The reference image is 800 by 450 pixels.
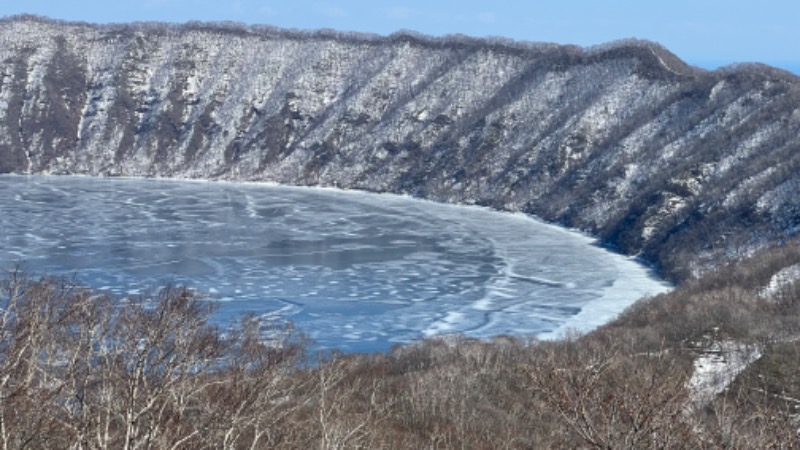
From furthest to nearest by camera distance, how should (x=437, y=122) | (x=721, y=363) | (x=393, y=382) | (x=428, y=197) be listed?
(x=437, y=122) → (x=428, y=197) → (x=721, y=363) → (x=393, y=382)

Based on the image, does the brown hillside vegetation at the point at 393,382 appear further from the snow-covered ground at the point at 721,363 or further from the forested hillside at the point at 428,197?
the snow-covered ground at the point at 721,363

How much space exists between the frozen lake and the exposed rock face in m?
5.14

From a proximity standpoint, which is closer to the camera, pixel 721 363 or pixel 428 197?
pixel 721 363

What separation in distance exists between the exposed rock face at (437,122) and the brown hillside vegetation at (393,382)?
1416 centimetres

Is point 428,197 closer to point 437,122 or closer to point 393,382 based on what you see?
point 437,122

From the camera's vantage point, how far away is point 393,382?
22.6 meters

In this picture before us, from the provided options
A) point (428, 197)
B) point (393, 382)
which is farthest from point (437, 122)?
point (393, 382)

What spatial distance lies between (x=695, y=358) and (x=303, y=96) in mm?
70230

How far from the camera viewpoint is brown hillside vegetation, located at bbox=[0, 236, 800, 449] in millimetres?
7766

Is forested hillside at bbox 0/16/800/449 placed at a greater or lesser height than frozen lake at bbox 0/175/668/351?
greater

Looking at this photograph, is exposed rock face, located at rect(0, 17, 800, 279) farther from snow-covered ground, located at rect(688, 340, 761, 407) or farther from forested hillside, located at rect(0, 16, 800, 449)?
snow-covered ground, located at rect(688, 340, 761, 407)

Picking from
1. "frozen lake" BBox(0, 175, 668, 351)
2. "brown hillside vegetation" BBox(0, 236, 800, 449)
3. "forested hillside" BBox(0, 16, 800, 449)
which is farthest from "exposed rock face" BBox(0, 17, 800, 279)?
"brown hillside vegetation" BBox(0, 236, 800, 449)

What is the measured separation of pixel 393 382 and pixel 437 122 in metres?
60.6

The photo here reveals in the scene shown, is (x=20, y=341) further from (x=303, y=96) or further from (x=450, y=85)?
(x=303, y=96)
